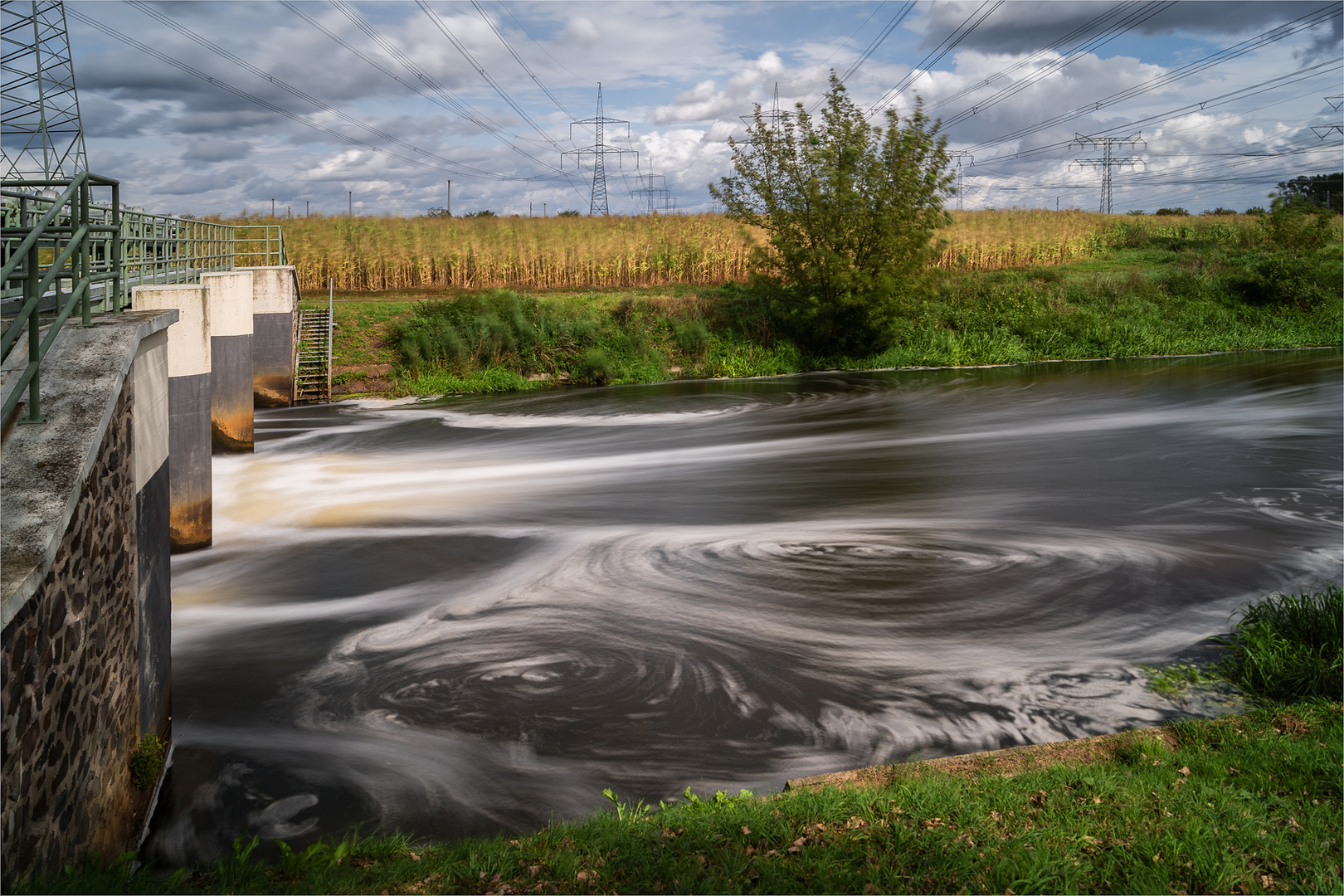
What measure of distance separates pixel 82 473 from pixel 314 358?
23585 mm

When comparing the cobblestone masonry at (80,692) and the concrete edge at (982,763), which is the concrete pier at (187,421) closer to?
the cobblestone masonry at (80,692)

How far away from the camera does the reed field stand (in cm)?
3712

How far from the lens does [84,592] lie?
546cm

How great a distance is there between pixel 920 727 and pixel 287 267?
855 inches

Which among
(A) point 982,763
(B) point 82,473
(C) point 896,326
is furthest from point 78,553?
(C) point 896,326

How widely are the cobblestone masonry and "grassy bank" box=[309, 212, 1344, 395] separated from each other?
854 inches

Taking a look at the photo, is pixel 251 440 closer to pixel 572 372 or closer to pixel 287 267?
pixel 287 267

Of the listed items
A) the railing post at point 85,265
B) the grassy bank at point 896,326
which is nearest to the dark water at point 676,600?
the railing post at point 85,265

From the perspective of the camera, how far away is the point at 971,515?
1463cm

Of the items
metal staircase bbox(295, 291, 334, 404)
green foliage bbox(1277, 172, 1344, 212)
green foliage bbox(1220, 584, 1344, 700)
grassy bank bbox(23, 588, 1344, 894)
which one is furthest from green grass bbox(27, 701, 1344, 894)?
green foliage bbox(1277, 172, 1344, 212)

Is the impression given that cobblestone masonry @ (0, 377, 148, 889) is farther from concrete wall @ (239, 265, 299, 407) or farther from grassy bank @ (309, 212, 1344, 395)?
grassy bank @ (309, 212, 1344, 395)

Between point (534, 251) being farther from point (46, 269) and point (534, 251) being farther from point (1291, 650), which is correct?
point (1291, 650)

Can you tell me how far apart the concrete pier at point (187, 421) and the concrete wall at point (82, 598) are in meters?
6.20

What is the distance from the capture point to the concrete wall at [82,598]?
14.6 feet
